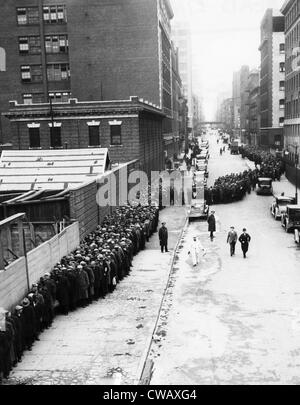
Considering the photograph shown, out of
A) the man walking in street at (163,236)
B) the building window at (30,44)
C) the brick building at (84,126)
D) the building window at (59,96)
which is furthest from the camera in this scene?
the building window at (59,96)

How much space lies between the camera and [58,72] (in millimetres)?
59688

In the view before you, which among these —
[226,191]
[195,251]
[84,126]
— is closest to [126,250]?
[195,251]

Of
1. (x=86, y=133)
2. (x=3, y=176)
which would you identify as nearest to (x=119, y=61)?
(x=86, y=133)

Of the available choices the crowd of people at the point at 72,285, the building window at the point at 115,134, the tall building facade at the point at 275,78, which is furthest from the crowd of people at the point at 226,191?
the tall building facade at the point at 275,78

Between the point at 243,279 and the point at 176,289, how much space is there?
268 cm

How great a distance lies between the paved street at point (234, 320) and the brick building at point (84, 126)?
1783cm

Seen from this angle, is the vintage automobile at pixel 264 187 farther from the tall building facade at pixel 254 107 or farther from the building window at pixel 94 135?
the tall building facade at pixel 254 107

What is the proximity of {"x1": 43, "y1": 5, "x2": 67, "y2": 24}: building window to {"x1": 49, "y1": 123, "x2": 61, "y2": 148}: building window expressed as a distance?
68.8 ft

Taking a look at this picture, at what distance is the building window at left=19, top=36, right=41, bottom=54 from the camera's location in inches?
2298

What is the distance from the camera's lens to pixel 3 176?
3041 cm

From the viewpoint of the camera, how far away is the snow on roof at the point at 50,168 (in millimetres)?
29172

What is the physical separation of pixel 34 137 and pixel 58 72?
19.0 metres

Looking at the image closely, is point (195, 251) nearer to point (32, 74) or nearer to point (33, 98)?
point (33, 98)

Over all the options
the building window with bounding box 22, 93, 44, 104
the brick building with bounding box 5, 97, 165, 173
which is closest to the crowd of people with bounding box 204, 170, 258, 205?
the brick building with bounding box 5, 97, 165, 173
